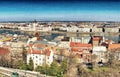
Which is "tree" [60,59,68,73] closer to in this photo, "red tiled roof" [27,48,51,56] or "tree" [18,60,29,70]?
"red tiled roof" [27,48,51,56]

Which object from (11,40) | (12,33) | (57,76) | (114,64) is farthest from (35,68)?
(12,33)

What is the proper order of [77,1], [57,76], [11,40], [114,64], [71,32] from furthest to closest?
[71,32]
[77,1]
[11,40]
[114,64]
[57,76]

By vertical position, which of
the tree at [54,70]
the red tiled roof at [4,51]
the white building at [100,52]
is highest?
the red tiled roof at [4,51]

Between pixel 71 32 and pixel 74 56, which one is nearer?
pixel 74 56

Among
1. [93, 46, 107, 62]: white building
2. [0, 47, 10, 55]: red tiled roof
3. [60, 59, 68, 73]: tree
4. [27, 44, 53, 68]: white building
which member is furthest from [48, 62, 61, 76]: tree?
[0, 47, 10, 55]: red tiled roof

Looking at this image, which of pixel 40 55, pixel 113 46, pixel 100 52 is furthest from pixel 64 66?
pixel 113 46

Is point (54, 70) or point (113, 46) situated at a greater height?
point (113, 46)

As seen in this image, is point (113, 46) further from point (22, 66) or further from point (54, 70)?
point (22, 66)

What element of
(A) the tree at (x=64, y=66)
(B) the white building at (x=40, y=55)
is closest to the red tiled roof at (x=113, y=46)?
(B) the white building at (x=40, y=55)

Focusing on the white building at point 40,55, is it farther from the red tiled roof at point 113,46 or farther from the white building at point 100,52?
the red tiled roof at point 113,46

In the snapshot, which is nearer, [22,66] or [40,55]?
[22,66]

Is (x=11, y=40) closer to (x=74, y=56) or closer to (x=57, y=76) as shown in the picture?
(x=74, y=56)
